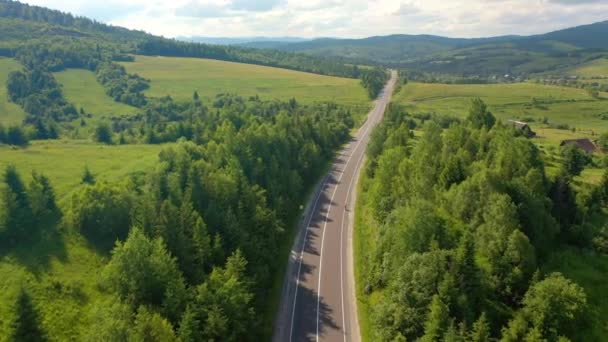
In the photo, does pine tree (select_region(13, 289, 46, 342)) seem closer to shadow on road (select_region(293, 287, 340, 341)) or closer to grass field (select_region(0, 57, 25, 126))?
shadow on road (select_region(293, 287, 340, 341))

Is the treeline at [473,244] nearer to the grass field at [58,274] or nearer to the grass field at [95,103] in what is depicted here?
the grass field at [58,274]

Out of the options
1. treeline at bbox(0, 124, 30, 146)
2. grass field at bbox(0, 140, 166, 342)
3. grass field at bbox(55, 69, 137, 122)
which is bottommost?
grass field at bbox(0, 140, 166, 342)

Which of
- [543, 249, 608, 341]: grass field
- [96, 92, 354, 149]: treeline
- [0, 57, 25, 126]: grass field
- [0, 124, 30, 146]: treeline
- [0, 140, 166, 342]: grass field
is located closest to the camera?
[0, 140, 166, 342]: grass field

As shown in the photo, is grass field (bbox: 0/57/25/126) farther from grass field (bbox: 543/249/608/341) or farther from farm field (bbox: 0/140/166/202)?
grass field (bbox: 543/249/608/341)

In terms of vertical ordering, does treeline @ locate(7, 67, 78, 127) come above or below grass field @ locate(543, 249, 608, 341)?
above

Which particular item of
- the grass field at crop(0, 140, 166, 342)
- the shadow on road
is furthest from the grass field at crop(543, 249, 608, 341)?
the grass field at crop(0, 140, 166, 342)

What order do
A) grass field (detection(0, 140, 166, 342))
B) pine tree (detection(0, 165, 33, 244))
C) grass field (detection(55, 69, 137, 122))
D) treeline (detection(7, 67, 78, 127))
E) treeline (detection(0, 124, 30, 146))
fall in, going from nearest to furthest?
grass field (detection(0, 140, 166, 342))
pine tree (detection(0, 165, 33, 244))
treeline (detection(0, 124, 30, 146))
treeline (detection(7, 67, 78, 127))
grass field (detection(55, 69, 137, 122))

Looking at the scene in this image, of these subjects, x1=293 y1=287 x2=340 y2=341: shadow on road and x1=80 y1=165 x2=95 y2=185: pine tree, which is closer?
x1=293 y1=287 x2=340 y2=341: shadow on road
